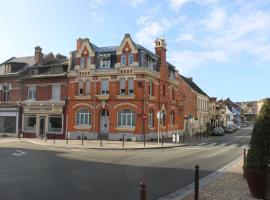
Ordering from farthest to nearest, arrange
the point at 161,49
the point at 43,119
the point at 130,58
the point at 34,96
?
1. the point at 161,49
2. the point at 34,96
3. the point at 43,119
4. the point at 130,58

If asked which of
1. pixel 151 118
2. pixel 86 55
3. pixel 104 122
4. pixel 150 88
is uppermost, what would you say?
pixel 86 55

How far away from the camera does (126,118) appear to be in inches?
1497

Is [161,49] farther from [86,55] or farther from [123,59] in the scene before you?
[86,55]

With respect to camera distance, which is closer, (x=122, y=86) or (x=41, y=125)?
(x=122, y=86)

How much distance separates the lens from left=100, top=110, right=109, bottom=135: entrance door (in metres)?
38.9

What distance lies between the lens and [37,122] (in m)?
42.7

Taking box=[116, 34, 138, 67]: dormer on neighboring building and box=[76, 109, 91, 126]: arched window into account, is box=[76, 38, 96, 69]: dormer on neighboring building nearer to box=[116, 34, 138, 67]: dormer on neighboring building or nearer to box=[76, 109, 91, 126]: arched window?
box=[116, 34, 138, 67]: dormer on neighboring building

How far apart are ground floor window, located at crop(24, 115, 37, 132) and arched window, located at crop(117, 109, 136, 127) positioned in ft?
37.2

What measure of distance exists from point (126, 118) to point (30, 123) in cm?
1291

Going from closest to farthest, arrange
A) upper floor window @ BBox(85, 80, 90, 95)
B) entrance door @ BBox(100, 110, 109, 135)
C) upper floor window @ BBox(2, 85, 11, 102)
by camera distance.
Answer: entrance door @ BBox(100, 110, 109, 135)
upper floor window @ BBox(85, 80, 90, 95)
upper floor window @ BBox(2, 85, 11, 102)

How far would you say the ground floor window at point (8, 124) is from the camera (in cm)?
4453

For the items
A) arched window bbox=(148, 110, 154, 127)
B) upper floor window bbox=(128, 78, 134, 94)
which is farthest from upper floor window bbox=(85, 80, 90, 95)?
arched window bbox=(148, 110, 154, 127)

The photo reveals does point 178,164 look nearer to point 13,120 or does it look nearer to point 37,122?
point 37,122

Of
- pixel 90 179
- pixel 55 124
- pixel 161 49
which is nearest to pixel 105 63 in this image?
pixel 161 49
